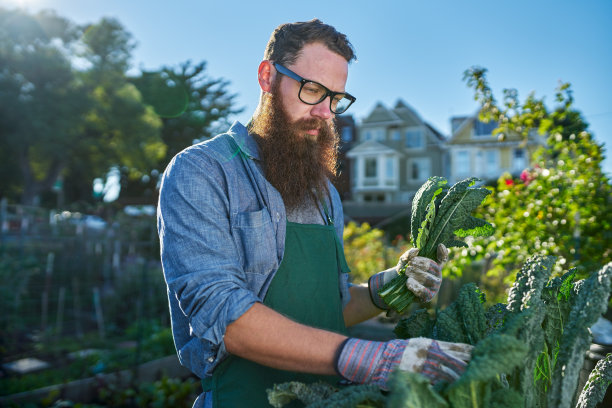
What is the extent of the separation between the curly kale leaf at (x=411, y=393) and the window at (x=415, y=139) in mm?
35864

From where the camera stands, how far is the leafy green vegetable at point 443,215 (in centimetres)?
158

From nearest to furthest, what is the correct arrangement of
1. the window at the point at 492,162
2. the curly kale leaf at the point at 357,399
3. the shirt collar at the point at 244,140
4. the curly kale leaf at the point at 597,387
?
the curly kale leaf at the point at 357,399, the curly kale leaf at the point at 597,387, the shirt collar at the point at 244,140, the window at the point at 492,162

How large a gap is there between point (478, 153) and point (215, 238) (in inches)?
1312

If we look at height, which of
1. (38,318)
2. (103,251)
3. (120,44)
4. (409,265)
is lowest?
(38,318)

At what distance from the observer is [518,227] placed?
150 inches

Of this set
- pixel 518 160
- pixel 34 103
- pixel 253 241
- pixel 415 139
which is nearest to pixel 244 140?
pixel 253 241

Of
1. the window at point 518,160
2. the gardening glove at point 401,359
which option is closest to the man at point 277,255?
the gardening glove at point 401,359

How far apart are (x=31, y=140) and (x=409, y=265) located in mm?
28945

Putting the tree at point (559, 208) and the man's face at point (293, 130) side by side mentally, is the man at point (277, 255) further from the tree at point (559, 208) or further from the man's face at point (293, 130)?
the tree at point (559, 208)

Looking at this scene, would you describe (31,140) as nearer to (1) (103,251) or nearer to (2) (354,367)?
(1) (103,251)

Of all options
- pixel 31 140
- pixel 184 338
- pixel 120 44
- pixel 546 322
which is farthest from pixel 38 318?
pixel 120 44

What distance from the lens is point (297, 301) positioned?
1763mm

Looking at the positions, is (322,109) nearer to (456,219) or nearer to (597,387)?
(456,219)

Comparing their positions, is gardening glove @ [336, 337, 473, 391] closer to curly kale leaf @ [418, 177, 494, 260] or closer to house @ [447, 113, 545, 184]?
curly kale leaf @ [418, 177, 494, 260]
